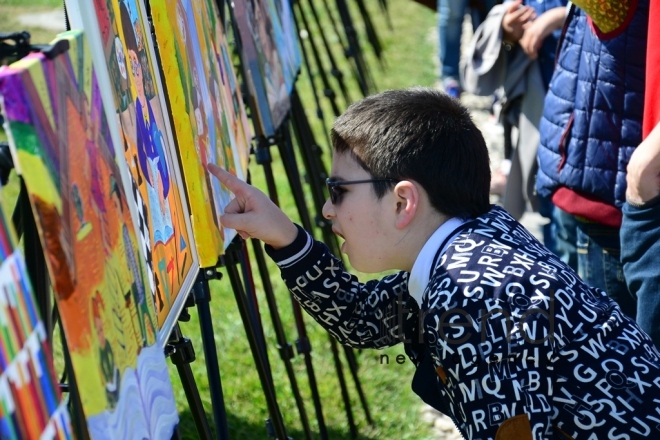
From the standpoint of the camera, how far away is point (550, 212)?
3.64 metres

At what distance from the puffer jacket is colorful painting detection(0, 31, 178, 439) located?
5.06 ft

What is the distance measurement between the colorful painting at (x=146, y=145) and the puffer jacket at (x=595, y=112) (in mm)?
1266

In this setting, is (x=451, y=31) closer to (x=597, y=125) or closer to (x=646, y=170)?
(x=597, y=125)

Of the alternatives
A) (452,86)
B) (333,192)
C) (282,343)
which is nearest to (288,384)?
(282,343)

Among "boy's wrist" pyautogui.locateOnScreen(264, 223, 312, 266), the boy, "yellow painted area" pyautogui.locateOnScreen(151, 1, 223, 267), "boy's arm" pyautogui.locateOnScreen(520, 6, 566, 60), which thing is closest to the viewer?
the boy

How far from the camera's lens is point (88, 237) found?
117 centimetres

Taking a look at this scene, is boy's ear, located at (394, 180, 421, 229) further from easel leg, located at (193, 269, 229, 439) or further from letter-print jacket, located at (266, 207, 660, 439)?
easel leg, located at (193, 269, 229, 439)

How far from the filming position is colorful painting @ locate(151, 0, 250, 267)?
1.77 meters

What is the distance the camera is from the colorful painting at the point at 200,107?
177cm

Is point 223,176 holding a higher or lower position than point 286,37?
higher

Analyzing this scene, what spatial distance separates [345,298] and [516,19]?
1770mm

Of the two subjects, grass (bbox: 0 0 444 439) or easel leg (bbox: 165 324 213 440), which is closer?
easel leg (bbox: 165 324 213 440)

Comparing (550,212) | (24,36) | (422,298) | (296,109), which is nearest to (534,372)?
(422,298)

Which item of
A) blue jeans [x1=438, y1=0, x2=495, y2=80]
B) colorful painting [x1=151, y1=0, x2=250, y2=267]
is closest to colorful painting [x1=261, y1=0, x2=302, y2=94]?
colorful painting [x1=151, y1=0, x2=250, y2=267]
